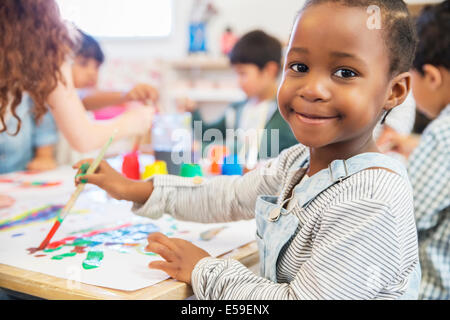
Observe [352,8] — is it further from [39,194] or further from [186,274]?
[39,194]

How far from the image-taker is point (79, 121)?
1.12 m

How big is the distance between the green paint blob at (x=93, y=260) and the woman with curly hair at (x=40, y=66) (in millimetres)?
421

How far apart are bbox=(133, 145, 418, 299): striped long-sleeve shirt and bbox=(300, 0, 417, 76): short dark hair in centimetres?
15

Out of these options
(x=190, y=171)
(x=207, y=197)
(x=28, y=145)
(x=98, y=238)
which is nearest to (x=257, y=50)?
(x=28, y=145)

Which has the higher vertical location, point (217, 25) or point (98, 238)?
point (217, 25)

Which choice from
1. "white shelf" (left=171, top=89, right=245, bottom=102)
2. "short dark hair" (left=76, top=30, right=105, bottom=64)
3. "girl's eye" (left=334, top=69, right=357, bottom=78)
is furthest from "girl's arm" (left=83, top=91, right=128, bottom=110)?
"white shelf" (left=171, top=89, right=245, bottom=102)

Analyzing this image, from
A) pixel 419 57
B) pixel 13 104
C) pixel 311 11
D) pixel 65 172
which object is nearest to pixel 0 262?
pixel 13 104

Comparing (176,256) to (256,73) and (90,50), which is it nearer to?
(90,50)

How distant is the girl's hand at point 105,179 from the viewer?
0.78 m

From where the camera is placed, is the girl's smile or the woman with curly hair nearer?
the girl's smile

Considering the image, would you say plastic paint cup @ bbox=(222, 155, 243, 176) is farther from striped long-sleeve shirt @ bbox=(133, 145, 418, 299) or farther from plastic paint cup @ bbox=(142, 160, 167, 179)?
striped long-sleeve shirt @ bbox=(133, 145, 418, 299)

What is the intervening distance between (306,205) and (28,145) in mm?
1312

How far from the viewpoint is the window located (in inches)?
122
